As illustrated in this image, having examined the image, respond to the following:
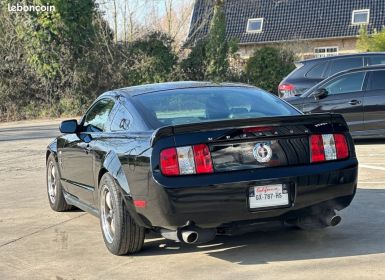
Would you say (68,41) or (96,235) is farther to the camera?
(68,41)

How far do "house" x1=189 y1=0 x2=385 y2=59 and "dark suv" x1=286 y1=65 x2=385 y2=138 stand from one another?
25161 millimetres

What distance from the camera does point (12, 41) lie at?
2492cm

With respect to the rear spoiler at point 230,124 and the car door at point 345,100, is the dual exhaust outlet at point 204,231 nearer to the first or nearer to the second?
the rear spoiler at point 230,124

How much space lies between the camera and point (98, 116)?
7387mm

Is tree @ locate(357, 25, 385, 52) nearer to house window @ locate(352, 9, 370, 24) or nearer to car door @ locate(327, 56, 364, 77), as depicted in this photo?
house window @ locate(352, 9, 370, 24)

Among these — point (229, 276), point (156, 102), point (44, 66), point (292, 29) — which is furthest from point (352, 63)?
point (292, 29)

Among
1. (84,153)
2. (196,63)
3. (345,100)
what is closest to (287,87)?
(345,100)

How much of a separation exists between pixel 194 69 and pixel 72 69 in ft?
14.6

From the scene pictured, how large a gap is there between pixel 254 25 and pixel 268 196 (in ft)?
123

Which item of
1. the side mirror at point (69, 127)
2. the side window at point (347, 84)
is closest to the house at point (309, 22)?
the side window at point (347, 84)

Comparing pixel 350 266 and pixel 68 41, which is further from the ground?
pixel 68 41

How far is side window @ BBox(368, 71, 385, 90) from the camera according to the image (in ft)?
41.8

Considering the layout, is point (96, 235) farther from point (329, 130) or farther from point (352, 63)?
point (352, 63)

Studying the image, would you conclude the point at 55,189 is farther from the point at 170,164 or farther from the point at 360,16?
the point at 360,16
